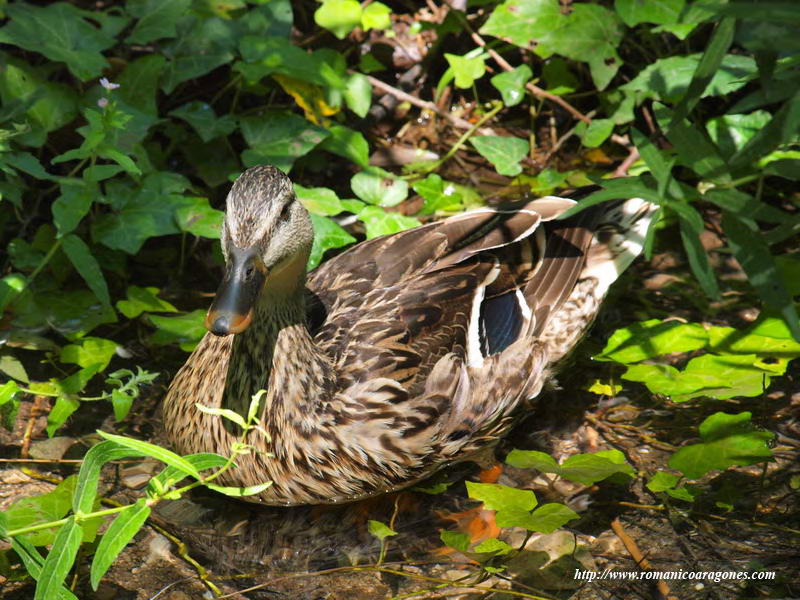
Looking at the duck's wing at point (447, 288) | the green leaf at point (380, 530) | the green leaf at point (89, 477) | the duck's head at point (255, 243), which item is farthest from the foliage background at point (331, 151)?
the green leaf at point (89, 477)

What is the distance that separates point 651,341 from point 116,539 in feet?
8.26

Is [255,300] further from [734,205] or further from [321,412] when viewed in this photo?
[734,205]

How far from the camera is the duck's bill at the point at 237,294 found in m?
3.06

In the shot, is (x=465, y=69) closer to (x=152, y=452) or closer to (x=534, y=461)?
(x=534, y=461)

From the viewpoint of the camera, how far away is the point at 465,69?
18.1ft

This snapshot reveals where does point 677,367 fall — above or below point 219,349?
below

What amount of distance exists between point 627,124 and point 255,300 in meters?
3.20

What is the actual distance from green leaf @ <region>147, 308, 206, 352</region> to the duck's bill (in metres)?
1.17

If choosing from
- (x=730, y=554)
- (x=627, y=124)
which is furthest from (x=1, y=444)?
(x=627, y=124)

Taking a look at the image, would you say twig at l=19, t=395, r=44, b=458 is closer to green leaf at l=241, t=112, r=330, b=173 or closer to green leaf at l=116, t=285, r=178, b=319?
green leaf at l=116, t=285, r=178, b=319

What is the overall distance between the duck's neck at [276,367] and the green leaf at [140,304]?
34.1 inches

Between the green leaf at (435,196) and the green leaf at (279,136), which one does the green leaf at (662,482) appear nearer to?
the green leaf at (435,196)

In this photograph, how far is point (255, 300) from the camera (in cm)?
317

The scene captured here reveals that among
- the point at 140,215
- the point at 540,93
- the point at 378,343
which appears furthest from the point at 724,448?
the point at 540,93
